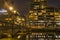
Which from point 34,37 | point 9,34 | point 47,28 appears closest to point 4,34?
point 9,34

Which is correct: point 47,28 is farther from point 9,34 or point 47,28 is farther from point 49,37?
point 9,34

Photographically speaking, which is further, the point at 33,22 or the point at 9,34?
the point at 33,22

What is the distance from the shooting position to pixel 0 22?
12.1 feet

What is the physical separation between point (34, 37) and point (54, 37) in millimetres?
429

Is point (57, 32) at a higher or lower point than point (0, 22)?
lower

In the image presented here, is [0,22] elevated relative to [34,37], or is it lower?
elevated

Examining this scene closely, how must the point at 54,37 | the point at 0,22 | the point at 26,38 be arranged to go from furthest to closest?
the point at 26,38 → the point at 54,37 → the point at 0,22

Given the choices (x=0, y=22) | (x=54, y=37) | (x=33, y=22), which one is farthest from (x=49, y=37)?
(x=0, y=22)

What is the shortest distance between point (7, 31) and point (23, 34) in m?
0.43

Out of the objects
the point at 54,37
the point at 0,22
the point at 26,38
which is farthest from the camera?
the point at 26,38

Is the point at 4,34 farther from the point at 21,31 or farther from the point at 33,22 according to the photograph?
the point at 33,22

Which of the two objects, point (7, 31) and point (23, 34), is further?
point (23, 34)

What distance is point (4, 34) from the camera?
3.99 m

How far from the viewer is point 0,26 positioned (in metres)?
3.80
